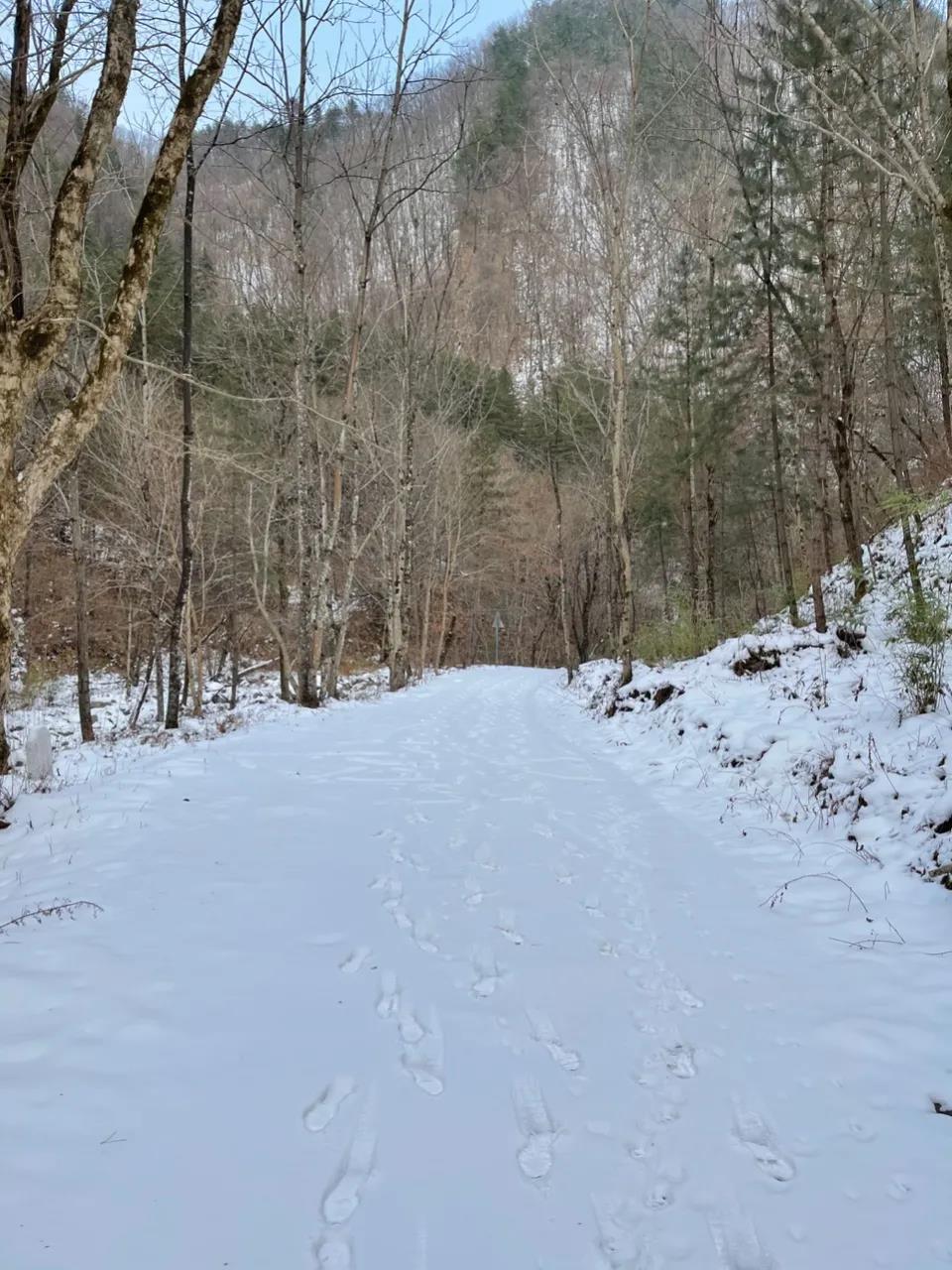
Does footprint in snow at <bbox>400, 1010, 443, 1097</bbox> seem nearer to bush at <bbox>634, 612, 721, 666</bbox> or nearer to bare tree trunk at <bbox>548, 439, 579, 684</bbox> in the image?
bush at <bbox>634, 612, 721, 666</bbox>

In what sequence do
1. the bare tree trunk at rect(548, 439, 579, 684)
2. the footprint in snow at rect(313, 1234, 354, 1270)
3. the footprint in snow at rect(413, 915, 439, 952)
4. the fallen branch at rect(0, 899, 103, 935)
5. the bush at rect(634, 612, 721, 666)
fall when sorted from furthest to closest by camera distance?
the bare tree trunk at rect(548, 439, 579, 684), the bush at rect(634, 612, 721, 666), the footprint in snow at rect(413, 915, 439, 952), the fallen branch at rect(0, 899, 103, 935), the footprint in snow at rect(313, 1234, 354, 1270)

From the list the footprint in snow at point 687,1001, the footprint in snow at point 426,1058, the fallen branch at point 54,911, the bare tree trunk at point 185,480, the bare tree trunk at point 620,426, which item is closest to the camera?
the footprint in snow at point 426,1058

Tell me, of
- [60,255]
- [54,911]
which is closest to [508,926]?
[54,911]

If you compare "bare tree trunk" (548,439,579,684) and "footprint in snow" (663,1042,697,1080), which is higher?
"bare tree trunk" (548,439,579,684)

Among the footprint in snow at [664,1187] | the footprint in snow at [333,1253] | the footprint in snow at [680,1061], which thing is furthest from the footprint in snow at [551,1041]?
the footprint in snow at [333,1253]

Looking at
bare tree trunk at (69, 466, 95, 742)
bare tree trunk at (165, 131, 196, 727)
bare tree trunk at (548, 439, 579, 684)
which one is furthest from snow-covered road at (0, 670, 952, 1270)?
bare tree trunk at (548, 439, 579, 684)

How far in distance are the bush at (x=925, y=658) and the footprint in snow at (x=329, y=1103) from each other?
4272mm

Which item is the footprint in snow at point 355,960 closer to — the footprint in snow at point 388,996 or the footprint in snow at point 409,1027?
the footprint in snow at point 388,996

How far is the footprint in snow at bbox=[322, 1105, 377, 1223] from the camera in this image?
4.86ft

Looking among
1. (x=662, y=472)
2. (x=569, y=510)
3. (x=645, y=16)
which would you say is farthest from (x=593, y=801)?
(x=569, y=510)

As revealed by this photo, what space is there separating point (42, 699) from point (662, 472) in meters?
17.9

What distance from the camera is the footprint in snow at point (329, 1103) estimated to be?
68.6 inches

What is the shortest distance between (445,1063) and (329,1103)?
1.28 ft

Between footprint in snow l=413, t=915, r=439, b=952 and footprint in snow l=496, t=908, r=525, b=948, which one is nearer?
footprint in snow l=413, t=915, r=439, b=952
